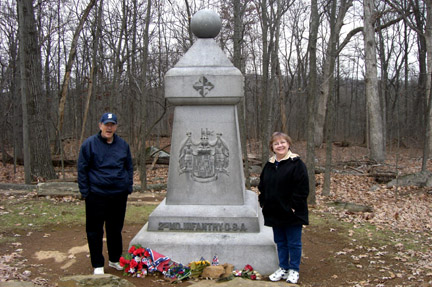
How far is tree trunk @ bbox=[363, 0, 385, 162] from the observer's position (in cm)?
1523

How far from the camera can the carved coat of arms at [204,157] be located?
460cm

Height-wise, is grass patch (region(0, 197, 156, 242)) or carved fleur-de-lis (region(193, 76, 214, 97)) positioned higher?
carved fleur-de-lis (region(193, 76, 214, 97))

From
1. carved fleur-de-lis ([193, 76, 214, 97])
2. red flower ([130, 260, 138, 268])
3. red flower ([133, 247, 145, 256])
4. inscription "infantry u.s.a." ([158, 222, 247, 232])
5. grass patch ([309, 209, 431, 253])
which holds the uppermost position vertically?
carved fleur-de-lis ([193, 76, 214, 97])

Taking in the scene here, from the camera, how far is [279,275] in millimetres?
3916

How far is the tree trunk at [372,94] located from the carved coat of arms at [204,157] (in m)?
12.2

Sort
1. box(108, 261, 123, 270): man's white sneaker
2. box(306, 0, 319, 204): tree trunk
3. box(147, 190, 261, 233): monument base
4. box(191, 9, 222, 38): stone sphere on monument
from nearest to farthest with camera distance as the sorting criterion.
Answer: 1. box(108, 261, 123, 270): man's white sneaker
2. box(147, 190, 261, 233): monument base
3. box(191, 9, 222, 38): stone sphere on monument
4. box(306, 0, 319, 204): tree trunk

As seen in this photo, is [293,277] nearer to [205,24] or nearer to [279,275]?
[279,275]

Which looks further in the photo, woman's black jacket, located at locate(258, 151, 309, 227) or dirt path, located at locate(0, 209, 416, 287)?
dirt path, located at locate(0, 209, 416, 287)

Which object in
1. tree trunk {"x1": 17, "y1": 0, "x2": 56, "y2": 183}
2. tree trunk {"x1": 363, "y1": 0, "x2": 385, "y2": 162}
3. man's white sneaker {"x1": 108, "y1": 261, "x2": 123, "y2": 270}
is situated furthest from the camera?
A: tree trunk {"x1": 363, "y1": 0, "x2": 385, "y2": 162}

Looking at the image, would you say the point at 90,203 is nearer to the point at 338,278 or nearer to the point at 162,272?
the point at 162,272

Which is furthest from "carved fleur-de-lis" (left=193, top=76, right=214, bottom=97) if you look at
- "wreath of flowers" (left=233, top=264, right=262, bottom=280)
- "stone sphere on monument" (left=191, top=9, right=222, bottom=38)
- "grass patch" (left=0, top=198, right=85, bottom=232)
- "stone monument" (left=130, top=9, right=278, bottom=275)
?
"grass patch" (left=0, top=198, right=85, bottom=232)

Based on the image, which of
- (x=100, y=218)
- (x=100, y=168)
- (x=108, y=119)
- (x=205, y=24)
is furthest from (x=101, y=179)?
(x=205, y=24)

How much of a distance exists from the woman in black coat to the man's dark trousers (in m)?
1.52

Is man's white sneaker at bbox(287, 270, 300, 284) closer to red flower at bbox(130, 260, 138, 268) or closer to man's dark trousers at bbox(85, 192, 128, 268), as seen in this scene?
red flower at bbox(130, 260, 138, 268)
